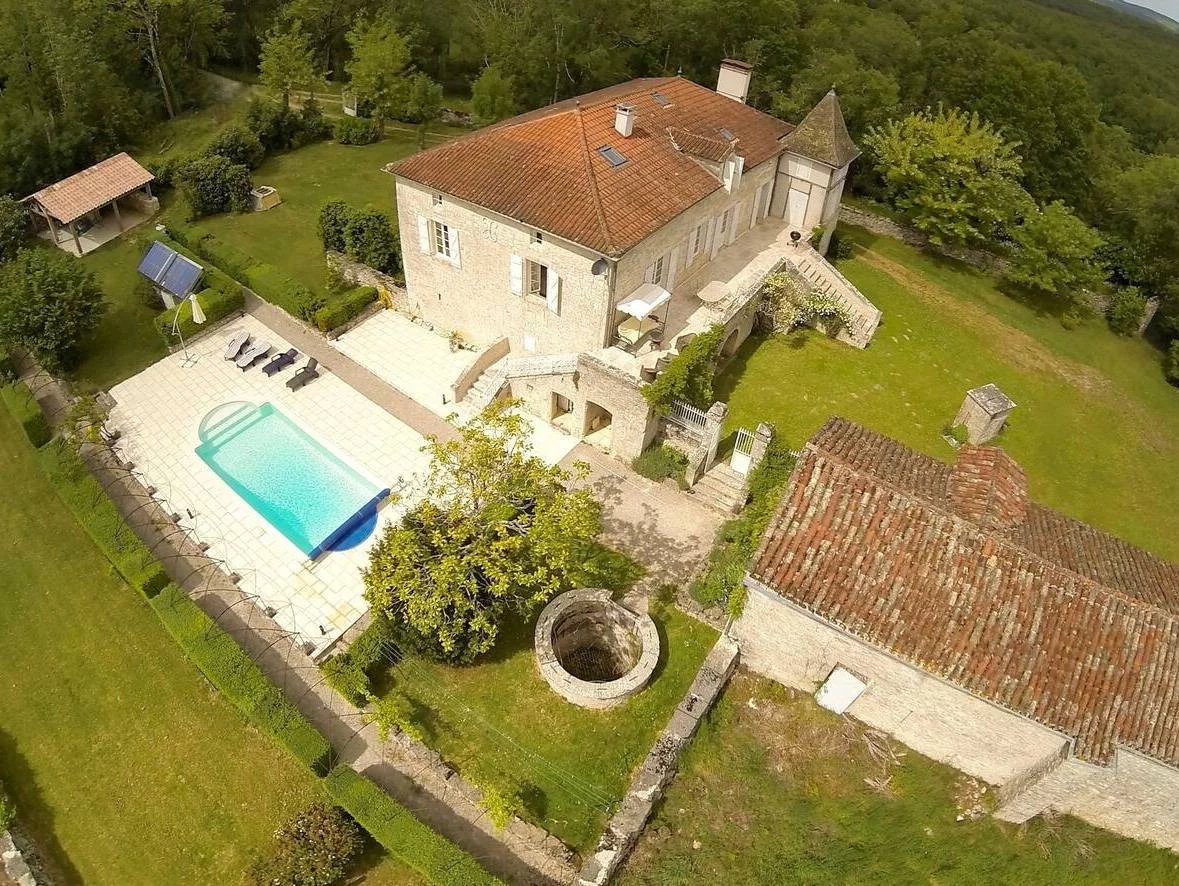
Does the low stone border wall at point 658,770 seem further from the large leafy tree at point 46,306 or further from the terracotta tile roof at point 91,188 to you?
the terracotta tile roof at point 91,188

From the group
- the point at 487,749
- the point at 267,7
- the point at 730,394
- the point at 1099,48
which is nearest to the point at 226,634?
the point at 487,749

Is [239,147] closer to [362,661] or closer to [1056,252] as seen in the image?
[362,661]

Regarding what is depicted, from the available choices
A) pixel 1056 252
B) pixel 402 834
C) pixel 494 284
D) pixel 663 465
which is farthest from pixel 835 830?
pixel 1056 252

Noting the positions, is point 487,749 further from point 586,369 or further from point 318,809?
point 586,369

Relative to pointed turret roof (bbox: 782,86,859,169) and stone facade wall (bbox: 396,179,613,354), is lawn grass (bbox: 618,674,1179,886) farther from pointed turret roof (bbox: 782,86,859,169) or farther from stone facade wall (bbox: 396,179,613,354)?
pointed turret roof (bbox: 782,86,859,169)

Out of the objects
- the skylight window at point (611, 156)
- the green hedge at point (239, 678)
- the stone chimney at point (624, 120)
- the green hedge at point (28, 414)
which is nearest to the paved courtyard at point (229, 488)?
the green hedge at point (239, 678)
